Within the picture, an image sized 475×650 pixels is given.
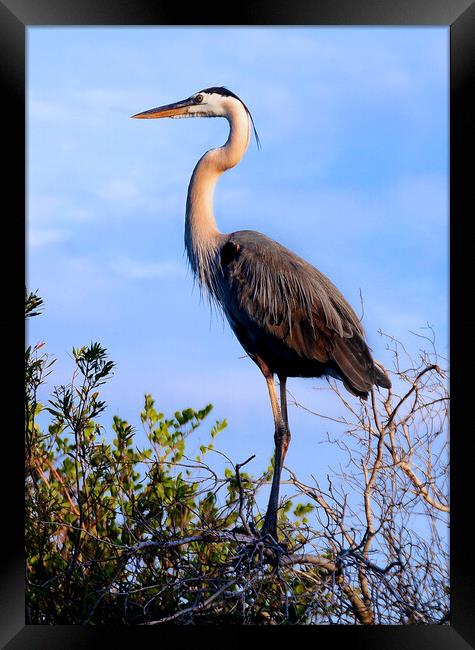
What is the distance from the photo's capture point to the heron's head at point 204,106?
3816mm

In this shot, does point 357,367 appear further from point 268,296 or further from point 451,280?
point 451,280

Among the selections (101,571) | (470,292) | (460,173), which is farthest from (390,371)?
(101,571)

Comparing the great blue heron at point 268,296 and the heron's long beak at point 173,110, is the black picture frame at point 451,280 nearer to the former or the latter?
the great blue heron at point 268,296

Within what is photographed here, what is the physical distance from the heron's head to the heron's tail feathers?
1.02m

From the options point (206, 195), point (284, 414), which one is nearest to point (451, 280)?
point (284, 414)

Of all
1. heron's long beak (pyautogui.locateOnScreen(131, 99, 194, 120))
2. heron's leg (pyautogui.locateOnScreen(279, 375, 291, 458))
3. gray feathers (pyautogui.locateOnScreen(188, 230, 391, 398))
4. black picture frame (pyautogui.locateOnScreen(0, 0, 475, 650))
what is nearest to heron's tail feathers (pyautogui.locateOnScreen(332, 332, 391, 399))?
gray feathers (pyautogui.locateOnScreen(188, 230, 391, 398))

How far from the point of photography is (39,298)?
10.8 ft

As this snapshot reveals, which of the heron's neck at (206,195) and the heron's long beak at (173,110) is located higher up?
the heron's long beak at (173,110)

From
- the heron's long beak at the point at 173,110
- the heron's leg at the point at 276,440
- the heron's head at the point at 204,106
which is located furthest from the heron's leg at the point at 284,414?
the heron's long beak at the point at 173,110

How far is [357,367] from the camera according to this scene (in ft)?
11.5

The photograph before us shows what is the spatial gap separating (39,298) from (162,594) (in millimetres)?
1193

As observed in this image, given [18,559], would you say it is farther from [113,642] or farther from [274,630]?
[274,630]

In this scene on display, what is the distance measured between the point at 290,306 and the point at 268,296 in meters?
0.10

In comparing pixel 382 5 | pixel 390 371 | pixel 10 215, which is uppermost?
pixel 382 5
